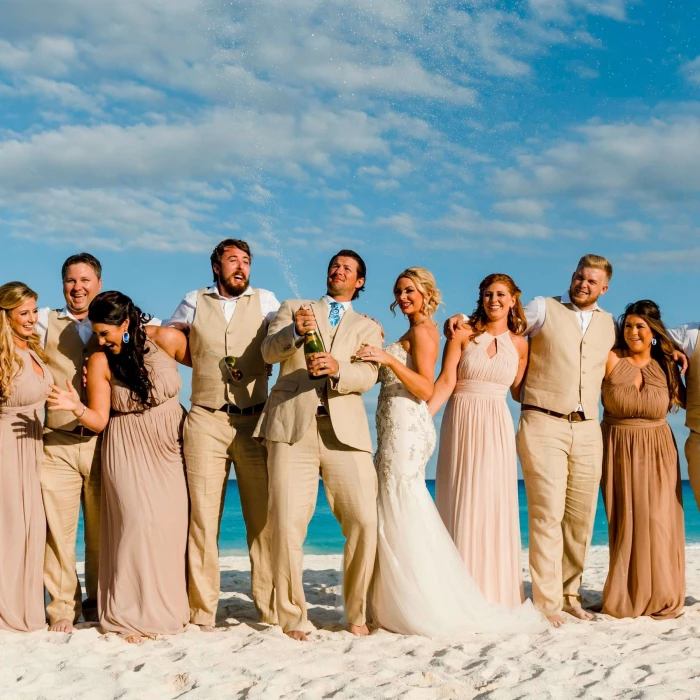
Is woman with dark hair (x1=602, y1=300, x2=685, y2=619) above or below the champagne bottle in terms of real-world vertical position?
below

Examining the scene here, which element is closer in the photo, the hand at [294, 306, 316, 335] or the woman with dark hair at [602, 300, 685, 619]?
the hand at [294, 306, 316, 335]

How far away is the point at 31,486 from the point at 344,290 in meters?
2.31

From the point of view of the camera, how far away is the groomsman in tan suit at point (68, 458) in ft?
18.3

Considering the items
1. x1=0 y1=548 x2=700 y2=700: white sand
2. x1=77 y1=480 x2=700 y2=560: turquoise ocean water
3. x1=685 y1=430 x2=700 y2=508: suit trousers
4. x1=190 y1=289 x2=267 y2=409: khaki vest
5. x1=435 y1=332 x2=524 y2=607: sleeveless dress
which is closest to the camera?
x1=0 y1=548 x2=700 y2=700: white sand

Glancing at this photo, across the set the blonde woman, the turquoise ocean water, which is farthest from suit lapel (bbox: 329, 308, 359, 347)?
the turquoise ocean water

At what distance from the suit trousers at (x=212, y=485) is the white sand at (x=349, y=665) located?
315 mm

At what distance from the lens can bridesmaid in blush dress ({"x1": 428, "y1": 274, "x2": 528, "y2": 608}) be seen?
5.74m

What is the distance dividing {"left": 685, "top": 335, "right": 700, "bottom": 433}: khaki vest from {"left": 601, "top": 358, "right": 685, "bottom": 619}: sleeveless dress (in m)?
0.29

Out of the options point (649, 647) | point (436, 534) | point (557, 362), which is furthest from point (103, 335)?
point (649, 647)

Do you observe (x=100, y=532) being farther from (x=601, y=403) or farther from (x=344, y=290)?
(x=601, y=403)

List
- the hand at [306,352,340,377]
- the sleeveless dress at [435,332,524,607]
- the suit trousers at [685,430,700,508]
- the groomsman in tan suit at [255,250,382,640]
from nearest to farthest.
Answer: the hand at [306,352,340,377], the groomsman in tan suit at [255,250,382,640], the sleeveless dress at [435,332,524,607], the suit trousers at [685,430,700,508]

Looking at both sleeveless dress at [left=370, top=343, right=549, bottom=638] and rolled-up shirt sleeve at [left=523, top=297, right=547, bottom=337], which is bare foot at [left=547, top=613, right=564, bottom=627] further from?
rolled-up shirt sleeve at [left=523, top=297, right=547, bottom=337]

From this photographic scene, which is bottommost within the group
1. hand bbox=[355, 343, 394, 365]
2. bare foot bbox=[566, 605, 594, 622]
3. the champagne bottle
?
bare foot bbox=[566, 605, 594, 622]

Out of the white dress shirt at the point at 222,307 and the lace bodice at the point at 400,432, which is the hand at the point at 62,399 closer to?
the white dress shirt at the point at 222,307
